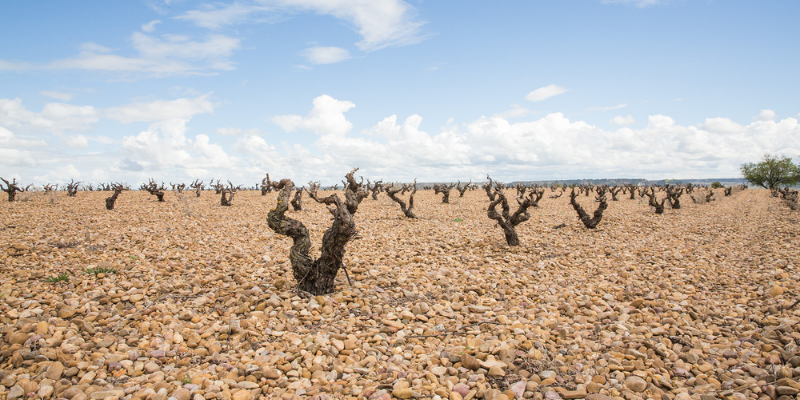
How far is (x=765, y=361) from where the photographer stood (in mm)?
5125

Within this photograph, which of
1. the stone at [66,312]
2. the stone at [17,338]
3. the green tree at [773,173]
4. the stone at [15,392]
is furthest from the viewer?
the green tree at [773,173]

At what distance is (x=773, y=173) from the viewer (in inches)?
2429

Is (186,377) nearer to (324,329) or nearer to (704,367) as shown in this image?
(324,329)

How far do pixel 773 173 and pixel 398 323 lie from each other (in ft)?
275

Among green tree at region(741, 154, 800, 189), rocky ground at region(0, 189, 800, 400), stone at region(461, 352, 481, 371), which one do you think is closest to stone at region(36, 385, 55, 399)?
rocky ground at region(0, 189, 800, 400)

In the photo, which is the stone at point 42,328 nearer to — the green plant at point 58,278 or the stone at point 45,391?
the stone at point 45,391

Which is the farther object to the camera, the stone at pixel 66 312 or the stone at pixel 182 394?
the stone at pixel 66 312

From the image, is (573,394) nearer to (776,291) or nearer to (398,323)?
(398,323)

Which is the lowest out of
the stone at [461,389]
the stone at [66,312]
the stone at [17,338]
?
the stone at [461,389]

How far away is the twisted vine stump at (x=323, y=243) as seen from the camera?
757cm

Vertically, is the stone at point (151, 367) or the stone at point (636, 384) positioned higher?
the stone at point (151, 367)

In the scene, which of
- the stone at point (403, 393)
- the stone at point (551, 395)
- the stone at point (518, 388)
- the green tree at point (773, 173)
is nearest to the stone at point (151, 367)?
the stone at point (403, 393)

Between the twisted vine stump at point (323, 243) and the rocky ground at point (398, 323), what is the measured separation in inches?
15.5

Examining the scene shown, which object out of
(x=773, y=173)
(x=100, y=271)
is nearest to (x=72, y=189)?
(x=100, y=271)
